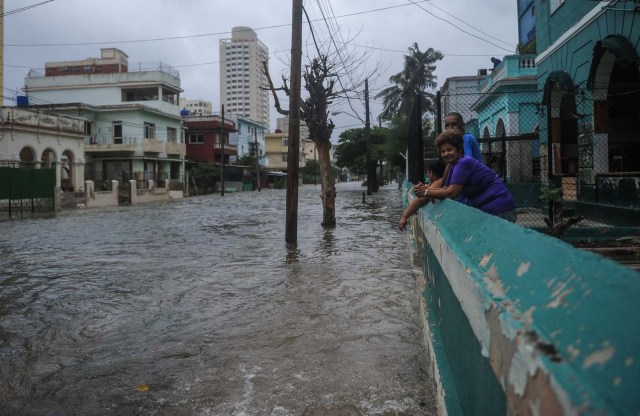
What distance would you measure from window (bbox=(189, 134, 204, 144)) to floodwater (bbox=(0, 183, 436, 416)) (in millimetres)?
43498

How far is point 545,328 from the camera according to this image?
1.04m

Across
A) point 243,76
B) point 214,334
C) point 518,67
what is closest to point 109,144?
point 243,76

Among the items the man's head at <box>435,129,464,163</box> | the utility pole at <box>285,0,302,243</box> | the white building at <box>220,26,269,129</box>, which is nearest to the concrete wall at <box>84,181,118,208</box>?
the white building at <box>220,26,269,129</box>

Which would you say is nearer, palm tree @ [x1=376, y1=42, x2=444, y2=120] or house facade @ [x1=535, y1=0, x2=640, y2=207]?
house facade @ [x1=535, y1=0, x2=640, y2=207]

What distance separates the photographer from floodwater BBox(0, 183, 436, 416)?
3248 millimetres

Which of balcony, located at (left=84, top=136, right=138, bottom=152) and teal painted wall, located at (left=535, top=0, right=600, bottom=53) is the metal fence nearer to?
balcony, located at (left=84, top=136, right=138, bottom=152)

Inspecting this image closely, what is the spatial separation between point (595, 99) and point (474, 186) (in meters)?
7.71

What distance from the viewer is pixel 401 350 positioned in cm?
409

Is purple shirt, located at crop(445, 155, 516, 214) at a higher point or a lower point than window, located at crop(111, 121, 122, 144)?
lower

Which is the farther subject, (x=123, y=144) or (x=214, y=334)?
(x=123, y=144)

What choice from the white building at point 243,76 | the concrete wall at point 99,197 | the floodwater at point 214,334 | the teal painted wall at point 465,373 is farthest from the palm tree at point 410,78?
the teal painted wall at point 465,373

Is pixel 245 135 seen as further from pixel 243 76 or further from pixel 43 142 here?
pixel 43 142

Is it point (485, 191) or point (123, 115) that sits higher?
point (123, 115)

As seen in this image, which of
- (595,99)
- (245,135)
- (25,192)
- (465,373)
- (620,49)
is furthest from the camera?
(245,135)
